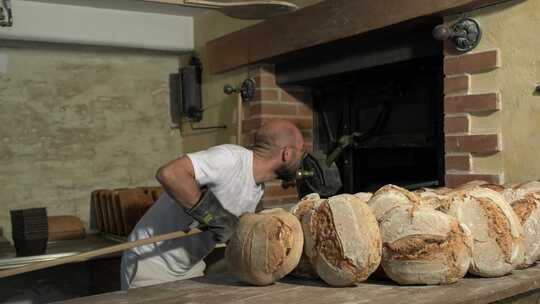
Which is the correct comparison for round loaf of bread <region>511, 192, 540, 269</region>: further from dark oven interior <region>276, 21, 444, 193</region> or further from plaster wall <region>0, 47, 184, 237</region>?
plaster wall <region>0, 47, 184, 237</region>

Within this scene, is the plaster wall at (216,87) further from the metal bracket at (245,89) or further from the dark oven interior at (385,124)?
the dark oven interior at (385,124)

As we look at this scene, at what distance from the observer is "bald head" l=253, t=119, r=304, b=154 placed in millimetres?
2049

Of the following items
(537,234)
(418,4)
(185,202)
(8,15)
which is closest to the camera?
(537,234)

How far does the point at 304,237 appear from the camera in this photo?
57.6 inches

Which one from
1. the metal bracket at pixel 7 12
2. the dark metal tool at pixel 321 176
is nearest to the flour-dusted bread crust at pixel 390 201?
the dark metal tool at pixel 321 176

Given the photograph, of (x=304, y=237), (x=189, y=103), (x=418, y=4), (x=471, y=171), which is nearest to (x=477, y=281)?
(x=304, y=237)

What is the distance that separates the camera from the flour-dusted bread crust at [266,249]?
139cm

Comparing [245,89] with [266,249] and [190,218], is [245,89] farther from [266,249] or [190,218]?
[266,249]

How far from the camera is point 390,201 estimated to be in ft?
4.89

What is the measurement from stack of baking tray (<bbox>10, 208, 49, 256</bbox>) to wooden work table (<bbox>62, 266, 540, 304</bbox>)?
173 cm

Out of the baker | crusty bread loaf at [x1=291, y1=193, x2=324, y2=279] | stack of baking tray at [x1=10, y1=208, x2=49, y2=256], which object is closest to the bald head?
the baker

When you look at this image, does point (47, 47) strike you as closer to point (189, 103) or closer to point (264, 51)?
point (189, 103)

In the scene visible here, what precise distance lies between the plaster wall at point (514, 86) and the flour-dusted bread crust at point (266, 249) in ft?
3.03

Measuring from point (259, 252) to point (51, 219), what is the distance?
2.49 metres
